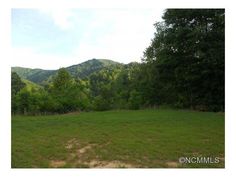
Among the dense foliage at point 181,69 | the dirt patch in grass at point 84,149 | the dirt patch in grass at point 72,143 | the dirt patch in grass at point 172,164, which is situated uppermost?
the dense foliage at point 181,69

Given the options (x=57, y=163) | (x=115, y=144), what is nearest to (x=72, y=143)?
(x=115, y=144)

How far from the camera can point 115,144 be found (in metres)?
9.71

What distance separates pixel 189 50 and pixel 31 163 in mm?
14972

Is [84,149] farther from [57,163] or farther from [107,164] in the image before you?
[107,164]

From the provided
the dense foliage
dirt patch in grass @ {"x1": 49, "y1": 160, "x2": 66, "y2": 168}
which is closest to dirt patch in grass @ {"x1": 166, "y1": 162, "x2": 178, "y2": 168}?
dirt patch in grass @ {"x1": 49, "y1": 160, "x2": 66, "y2": 168}

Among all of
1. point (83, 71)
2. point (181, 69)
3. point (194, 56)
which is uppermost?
point (83, 71)

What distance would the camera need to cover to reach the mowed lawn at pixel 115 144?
8344 millimetres

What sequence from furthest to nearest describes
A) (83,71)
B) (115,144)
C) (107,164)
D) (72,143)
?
1. (83,71)
2. (72,143)
3. (115,144)
4. (107,164)

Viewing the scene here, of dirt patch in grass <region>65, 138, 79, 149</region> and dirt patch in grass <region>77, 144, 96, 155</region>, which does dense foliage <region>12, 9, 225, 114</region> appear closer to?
dirt patch in grass <region>65, 138, 79, 149</region>

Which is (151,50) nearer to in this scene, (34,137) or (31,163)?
(34,137)

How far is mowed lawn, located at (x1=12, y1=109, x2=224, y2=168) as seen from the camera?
834cm

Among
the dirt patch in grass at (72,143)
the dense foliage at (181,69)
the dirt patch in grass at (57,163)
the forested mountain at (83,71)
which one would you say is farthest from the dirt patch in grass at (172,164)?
the forested mountain at (83,71)

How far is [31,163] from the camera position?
8.16 m

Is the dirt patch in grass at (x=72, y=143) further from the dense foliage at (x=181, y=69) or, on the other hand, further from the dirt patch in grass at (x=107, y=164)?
the dense foliage at (x=181, y=69)
